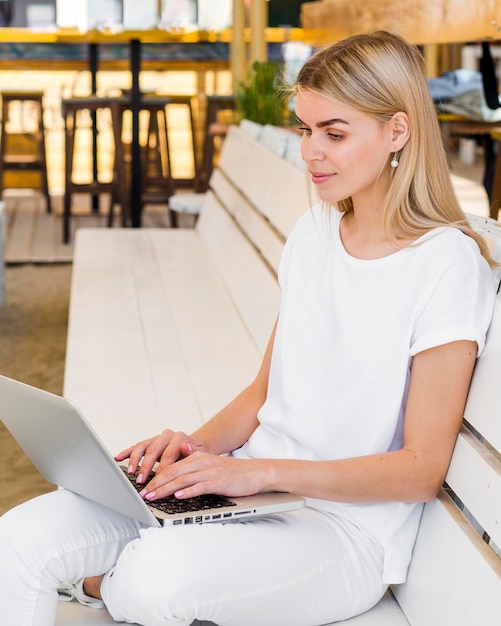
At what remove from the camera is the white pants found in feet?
4.40

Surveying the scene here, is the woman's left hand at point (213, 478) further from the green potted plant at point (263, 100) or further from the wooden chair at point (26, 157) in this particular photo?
the wooden chair at point (26, 157)

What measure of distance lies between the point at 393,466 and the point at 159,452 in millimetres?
386

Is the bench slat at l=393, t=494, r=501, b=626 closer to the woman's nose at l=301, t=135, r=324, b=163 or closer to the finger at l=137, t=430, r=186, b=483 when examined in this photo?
the finger at l=137, t=430, r=186, b=483

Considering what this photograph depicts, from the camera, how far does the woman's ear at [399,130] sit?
1.51 metres

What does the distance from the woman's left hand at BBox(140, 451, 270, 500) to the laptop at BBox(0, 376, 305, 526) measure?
0.02m

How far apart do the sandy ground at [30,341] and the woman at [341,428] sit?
4.56 feet

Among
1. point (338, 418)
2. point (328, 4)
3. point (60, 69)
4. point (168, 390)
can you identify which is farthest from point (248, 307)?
point (60, 69)

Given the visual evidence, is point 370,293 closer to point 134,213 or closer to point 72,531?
point 72,531

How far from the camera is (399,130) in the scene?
59.8 inches

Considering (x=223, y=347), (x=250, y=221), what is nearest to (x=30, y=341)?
(x=250, y=221)

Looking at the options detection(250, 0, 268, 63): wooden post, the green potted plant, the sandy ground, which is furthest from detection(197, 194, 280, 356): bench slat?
detection(250, 0, 268, 63): wooden post

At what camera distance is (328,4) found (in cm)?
619

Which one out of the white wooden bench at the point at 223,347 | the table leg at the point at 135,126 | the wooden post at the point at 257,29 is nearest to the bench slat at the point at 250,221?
the white wooden bench at the point at 223,347

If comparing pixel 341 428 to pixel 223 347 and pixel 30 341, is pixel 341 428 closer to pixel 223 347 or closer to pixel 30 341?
pixel 223 347
